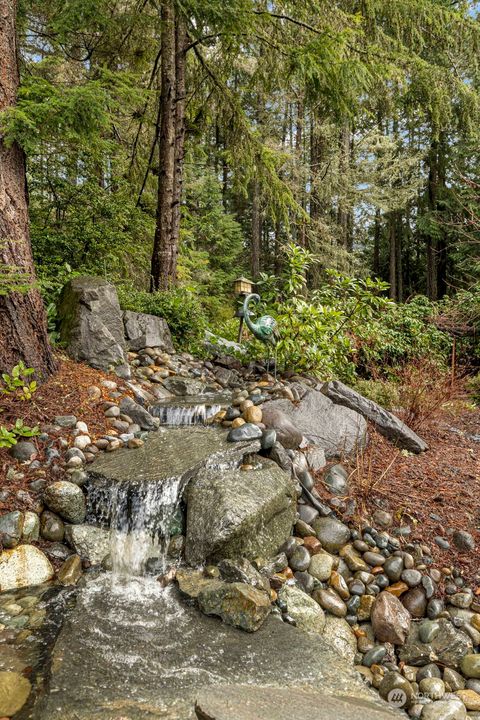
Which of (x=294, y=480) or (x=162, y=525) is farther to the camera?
(x=294, y=480)

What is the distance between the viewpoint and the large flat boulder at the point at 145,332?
233 inches

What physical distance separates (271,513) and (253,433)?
89 cm

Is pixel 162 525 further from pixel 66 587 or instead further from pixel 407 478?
pixel 407 478

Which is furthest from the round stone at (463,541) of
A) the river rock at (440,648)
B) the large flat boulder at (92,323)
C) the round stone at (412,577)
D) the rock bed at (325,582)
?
the large flat boulder at (92,323)

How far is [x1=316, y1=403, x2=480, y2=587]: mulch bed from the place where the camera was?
3439 millimetres

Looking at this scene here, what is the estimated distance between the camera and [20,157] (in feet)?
A: 13.4

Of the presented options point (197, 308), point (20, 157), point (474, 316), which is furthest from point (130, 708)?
point (474, 316)

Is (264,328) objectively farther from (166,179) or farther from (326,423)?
(166,179)

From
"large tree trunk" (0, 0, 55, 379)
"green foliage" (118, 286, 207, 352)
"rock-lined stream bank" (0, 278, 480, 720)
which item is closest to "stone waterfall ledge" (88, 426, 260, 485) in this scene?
"rock-lined stream bank" (0, 278, 480, 720)

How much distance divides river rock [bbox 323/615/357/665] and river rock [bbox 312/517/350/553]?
0.51 metres

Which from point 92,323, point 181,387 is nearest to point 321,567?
point 181,387

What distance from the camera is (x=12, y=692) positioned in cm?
194

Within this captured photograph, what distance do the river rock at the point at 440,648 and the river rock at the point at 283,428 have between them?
1637mm

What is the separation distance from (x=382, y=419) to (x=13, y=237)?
3963 mm
